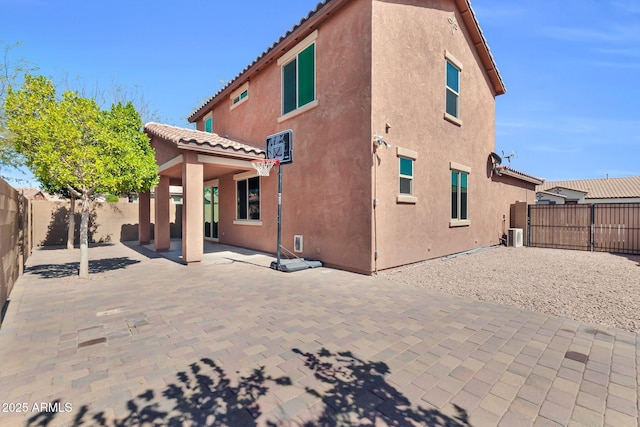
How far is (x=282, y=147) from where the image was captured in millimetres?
8906

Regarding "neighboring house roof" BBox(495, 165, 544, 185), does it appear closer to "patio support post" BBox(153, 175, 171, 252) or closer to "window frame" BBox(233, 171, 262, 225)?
"window frame" BBox(233, 171, 262, 225)

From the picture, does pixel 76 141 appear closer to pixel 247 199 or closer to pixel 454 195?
pixel 247 199

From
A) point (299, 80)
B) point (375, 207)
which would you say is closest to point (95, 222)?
point (299, 80)

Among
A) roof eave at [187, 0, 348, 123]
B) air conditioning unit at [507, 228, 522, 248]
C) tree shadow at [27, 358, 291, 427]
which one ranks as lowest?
tree shadow at [27, 358, 291, 427]

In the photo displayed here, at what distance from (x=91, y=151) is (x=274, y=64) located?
6.78m

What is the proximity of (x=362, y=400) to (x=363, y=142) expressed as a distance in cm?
603

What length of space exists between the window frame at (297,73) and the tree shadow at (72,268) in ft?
23.0

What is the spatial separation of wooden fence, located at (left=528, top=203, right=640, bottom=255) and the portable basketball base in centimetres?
1150

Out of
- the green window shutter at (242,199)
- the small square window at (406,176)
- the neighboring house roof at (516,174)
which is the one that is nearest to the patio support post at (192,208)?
the green window shutter at (242,199)

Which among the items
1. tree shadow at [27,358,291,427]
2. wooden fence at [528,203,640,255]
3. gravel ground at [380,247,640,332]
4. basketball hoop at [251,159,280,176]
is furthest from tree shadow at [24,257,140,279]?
wooden fence at [528,203,640,255]

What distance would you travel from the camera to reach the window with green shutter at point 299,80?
8.99 m

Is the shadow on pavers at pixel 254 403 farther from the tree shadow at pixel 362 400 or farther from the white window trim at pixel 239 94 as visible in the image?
the white window trim at pixel 239 94

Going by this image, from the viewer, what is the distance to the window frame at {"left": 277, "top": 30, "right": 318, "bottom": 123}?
8820mm

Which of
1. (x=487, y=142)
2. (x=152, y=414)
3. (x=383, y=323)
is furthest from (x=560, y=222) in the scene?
(x=152, y=414)
